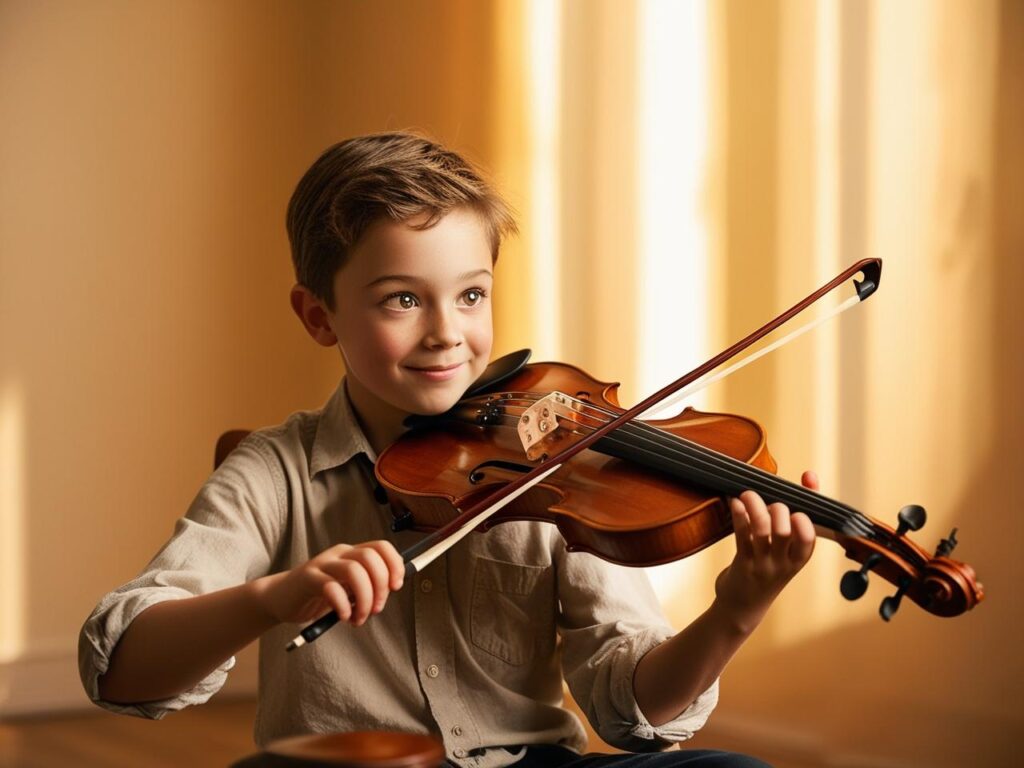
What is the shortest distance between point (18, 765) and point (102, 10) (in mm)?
1597

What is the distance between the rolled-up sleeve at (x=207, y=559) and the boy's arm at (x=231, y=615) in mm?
13

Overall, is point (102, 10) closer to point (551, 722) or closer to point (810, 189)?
point (810, 189)

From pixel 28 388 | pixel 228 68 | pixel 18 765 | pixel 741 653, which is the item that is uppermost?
pixel 228 68

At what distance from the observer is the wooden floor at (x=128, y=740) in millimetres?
2287

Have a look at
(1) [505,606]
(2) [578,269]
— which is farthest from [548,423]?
(2) [578,269]

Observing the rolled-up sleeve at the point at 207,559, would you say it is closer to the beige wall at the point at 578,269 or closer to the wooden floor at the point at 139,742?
the beige wall at the point at 578,269

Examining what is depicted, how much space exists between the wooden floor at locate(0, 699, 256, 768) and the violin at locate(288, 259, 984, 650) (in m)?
1.31

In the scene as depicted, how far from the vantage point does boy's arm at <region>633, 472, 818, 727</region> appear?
3.10 feet

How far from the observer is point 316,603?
885 mm

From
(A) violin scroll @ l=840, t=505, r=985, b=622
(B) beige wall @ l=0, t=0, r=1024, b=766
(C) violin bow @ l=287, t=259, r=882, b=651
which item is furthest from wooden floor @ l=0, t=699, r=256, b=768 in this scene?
(A) violin scroll @ l=840, t=505, r=985, b=622

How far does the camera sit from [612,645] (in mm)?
1155

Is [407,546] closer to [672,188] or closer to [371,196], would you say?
[371,196]

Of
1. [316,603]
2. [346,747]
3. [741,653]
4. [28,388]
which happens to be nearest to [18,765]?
[28,388]

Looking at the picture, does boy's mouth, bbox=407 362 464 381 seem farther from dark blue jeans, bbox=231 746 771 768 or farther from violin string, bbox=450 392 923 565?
dark blue jeans, bbox=231 746 771 768
